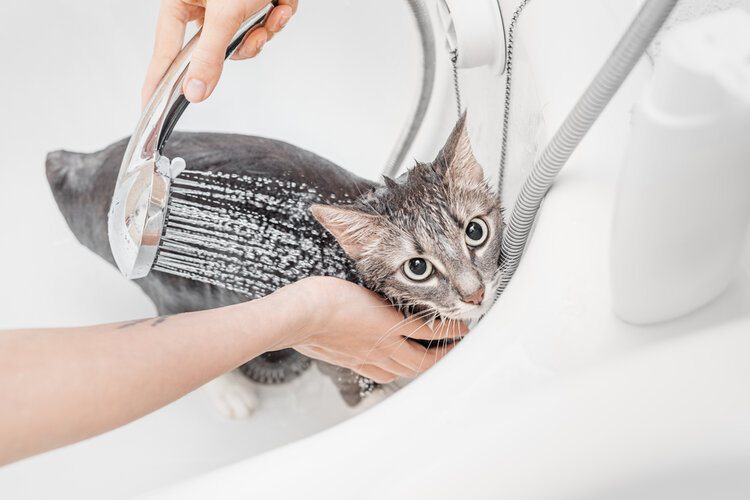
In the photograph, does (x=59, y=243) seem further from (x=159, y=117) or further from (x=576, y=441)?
(x=576, y=441)

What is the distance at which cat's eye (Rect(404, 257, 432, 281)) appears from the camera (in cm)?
88

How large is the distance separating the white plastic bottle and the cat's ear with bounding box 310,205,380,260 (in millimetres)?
399

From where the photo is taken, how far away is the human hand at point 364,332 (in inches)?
31.4

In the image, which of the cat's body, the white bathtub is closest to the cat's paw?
the cat's body

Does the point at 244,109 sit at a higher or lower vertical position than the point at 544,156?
higher

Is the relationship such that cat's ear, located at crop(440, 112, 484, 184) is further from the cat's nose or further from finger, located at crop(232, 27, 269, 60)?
finger, located at crop(232, 27, 269, 60)

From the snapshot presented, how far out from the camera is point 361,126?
1.38 m

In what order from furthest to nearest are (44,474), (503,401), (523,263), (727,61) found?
(44,474) → (523,263) → (503,401) → (727,61)

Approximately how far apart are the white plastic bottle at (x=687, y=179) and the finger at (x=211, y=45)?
0.50m

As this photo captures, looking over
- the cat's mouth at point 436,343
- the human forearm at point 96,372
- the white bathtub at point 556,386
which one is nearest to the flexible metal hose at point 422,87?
the white bathtub at point 556,386

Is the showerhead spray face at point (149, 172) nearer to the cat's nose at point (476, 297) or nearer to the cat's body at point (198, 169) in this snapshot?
the cat's body at point (198, 169)

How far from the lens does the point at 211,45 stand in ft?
2.45

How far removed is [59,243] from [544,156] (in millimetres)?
1184

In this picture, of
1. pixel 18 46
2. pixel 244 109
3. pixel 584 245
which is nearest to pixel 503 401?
pixel 584 245
